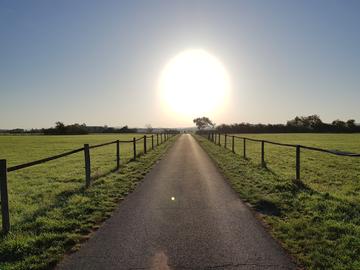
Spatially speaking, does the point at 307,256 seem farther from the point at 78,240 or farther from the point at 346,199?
the point at 346,199

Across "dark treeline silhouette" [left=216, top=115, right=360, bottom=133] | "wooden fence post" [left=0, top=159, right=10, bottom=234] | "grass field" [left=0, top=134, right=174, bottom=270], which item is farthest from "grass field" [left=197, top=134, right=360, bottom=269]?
"dark treeline silhouette" [left=216, top=115, right=360, bottom=133]

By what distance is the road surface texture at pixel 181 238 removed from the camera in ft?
13.5

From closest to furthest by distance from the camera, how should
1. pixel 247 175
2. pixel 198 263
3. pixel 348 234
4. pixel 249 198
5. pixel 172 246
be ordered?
pixel 198 263, pixel 172 246, pixel 348 234, pixel 249 198, pixel 247 175

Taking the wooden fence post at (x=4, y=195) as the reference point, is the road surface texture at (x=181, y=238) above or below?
below

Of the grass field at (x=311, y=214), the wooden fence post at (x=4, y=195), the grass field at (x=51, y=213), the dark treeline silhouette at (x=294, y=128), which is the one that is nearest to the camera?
the grass field at (x=311, y=214)

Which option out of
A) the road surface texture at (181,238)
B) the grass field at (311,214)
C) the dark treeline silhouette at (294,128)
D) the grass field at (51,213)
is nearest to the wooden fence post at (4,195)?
the grass field at (51,213)

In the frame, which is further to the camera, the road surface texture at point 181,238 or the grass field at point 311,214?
the grass field at point 311,214

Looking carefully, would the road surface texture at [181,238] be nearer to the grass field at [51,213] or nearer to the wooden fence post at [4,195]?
the grass field at [51,213]

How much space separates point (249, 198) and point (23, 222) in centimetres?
532

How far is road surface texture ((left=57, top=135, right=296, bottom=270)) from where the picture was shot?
4125mm

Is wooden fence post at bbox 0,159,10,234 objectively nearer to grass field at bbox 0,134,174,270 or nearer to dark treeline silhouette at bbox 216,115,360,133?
grass field at bbox 0,134,174,270

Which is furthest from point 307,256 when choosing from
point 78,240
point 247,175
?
point 247,175

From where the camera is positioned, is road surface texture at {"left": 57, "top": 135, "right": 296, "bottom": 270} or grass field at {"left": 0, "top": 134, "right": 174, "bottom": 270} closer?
road surface texture at {"left": 57, "top": 135, "right": 296, "bottom": 270}

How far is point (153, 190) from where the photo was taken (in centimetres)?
902
